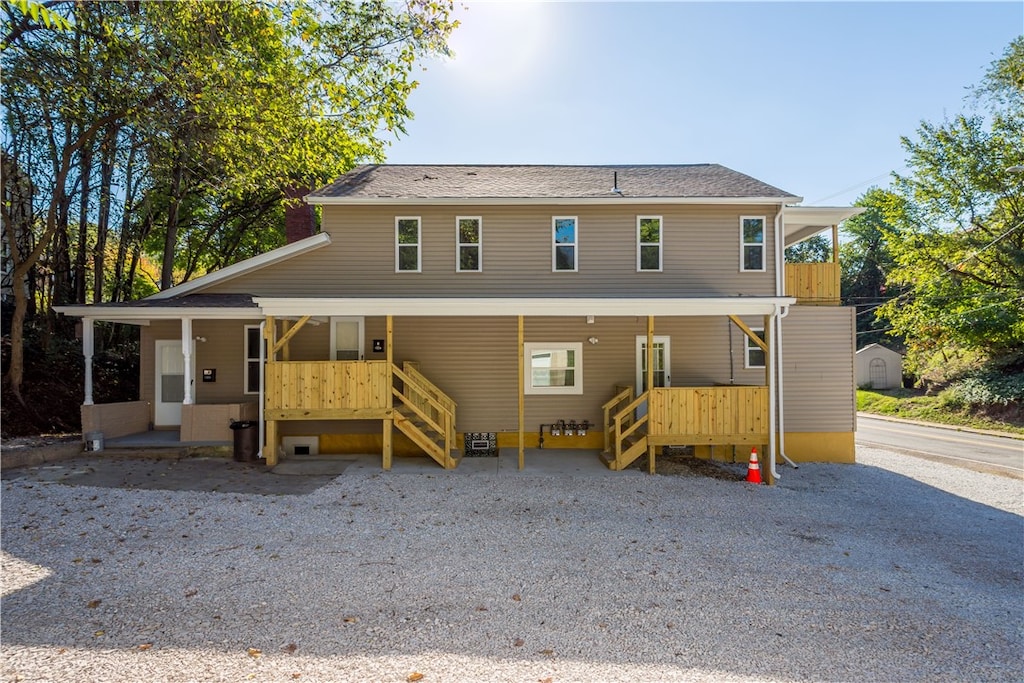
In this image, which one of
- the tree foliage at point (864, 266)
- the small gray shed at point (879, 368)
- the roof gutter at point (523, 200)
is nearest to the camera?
the roof gutter at point (523, 200)

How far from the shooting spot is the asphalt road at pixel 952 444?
11.6 m

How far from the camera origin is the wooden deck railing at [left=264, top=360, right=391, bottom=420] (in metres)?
8.73

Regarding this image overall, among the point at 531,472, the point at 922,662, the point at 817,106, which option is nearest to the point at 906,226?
the point at 817,106

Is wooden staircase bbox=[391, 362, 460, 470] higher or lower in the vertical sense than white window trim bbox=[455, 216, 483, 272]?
lower

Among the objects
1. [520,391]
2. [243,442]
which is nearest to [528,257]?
[520,391]

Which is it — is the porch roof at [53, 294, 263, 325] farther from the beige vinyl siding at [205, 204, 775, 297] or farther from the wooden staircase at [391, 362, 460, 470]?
the wooden staircase at [391, 362, 460, 470]

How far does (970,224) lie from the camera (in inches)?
819

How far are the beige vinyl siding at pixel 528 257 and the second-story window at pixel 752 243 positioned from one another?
0.36 feet

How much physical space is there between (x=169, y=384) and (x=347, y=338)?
416 centimetres

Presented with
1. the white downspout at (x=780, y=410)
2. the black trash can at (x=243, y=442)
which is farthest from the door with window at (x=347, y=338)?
the white downspout at (x=780, y=410)

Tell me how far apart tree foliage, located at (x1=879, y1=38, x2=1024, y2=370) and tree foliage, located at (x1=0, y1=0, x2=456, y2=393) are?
74.4 feet

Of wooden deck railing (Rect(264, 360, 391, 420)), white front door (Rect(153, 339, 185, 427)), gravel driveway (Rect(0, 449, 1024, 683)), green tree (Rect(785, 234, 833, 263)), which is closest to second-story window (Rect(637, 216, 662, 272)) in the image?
gravel driveway (Rect(0, 449, 1024, 683))

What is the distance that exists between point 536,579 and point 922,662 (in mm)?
3077

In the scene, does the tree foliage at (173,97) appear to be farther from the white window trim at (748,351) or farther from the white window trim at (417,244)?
the white window trim at (748,351)
